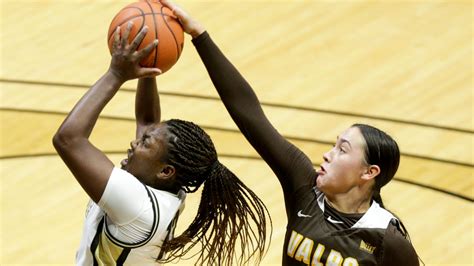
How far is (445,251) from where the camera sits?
5.89 meters

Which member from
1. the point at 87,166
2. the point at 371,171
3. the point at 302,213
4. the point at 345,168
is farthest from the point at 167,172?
the point at 371,171

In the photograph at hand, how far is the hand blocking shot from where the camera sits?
11.3ft

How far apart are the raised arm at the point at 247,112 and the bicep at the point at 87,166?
0.61 m

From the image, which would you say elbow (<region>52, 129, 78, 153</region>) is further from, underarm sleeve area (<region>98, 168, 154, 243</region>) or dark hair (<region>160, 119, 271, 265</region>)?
dark hair (<region>160, 119, 271, 265</region>)

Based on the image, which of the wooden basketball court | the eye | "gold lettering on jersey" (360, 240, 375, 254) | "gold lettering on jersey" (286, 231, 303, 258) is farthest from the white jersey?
the wooden basketball court

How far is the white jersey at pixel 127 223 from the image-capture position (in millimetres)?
3469

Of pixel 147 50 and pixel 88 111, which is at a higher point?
pixel 147 50

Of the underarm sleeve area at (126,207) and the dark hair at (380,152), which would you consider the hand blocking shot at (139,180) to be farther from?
the dark hair at (380,152)

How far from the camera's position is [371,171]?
3.84 m

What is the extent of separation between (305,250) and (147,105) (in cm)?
89

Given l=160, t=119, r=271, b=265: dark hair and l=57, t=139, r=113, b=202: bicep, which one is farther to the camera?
l=160, t=119, r=271, b=265: dark hair

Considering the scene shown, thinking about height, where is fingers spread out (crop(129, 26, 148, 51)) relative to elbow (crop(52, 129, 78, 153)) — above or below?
above

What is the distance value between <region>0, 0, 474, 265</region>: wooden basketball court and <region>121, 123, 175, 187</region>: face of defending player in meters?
2.29

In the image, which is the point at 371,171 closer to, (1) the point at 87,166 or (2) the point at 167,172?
(2) the point at 167,172
